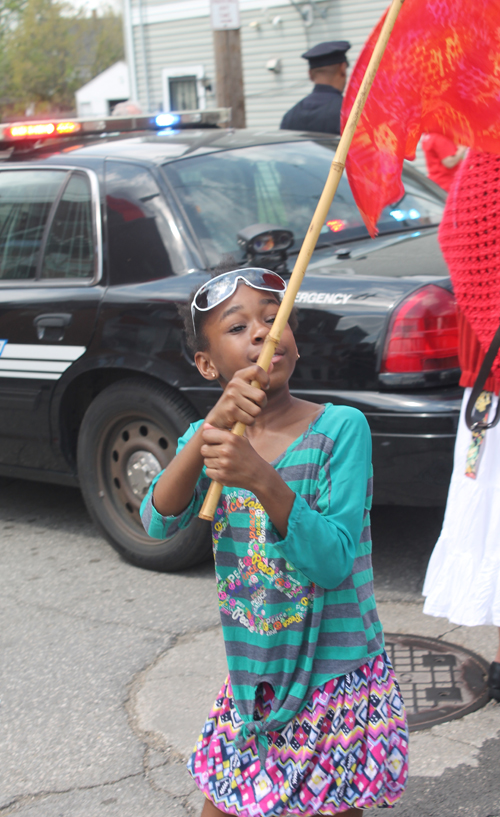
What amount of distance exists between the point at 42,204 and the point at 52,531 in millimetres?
1707

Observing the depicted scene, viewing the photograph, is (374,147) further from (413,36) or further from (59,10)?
(59,10)

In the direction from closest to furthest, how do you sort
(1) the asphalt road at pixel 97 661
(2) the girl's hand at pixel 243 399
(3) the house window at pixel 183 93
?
(2) the girl's hand at pixel 243 399
(1) the asphalt road at pixel 97 661
(3) the house window at pixel 183 93

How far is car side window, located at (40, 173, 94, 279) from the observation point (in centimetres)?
457

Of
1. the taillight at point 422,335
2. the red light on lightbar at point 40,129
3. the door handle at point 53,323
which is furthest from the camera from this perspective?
the red light on lightbar at point 40,129

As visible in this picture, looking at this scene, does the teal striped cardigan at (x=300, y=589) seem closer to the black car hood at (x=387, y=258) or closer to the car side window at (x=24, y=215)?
the black car hood at (x=387, y=258)

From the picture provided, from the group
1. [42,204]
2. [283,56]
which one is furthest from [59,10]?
[42,204]

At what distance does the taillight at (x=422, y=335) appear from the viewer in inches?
144

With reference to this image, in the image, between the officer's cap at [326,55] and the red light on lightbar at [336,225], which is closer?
the red light on lightbar at [336,225]

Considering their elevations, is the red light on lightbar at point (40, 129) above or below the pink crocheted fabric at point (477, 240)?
above

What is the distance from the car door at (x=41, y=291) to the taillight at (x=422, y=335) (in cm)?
145

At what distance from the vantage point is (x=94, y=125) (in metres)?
5.43

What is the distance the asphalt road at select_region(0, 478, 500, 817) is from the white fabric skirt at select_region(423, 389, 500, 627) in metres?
0.41

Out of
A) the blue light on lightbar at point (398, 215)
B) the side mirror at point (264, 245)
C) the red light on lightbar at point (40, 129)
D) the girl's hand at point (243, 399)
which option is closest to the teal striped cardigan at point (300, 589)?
the girl's hand at point (243, 399)

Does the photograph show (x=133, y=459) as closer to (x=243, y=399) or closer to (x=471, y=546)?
(x=471, y=546)
